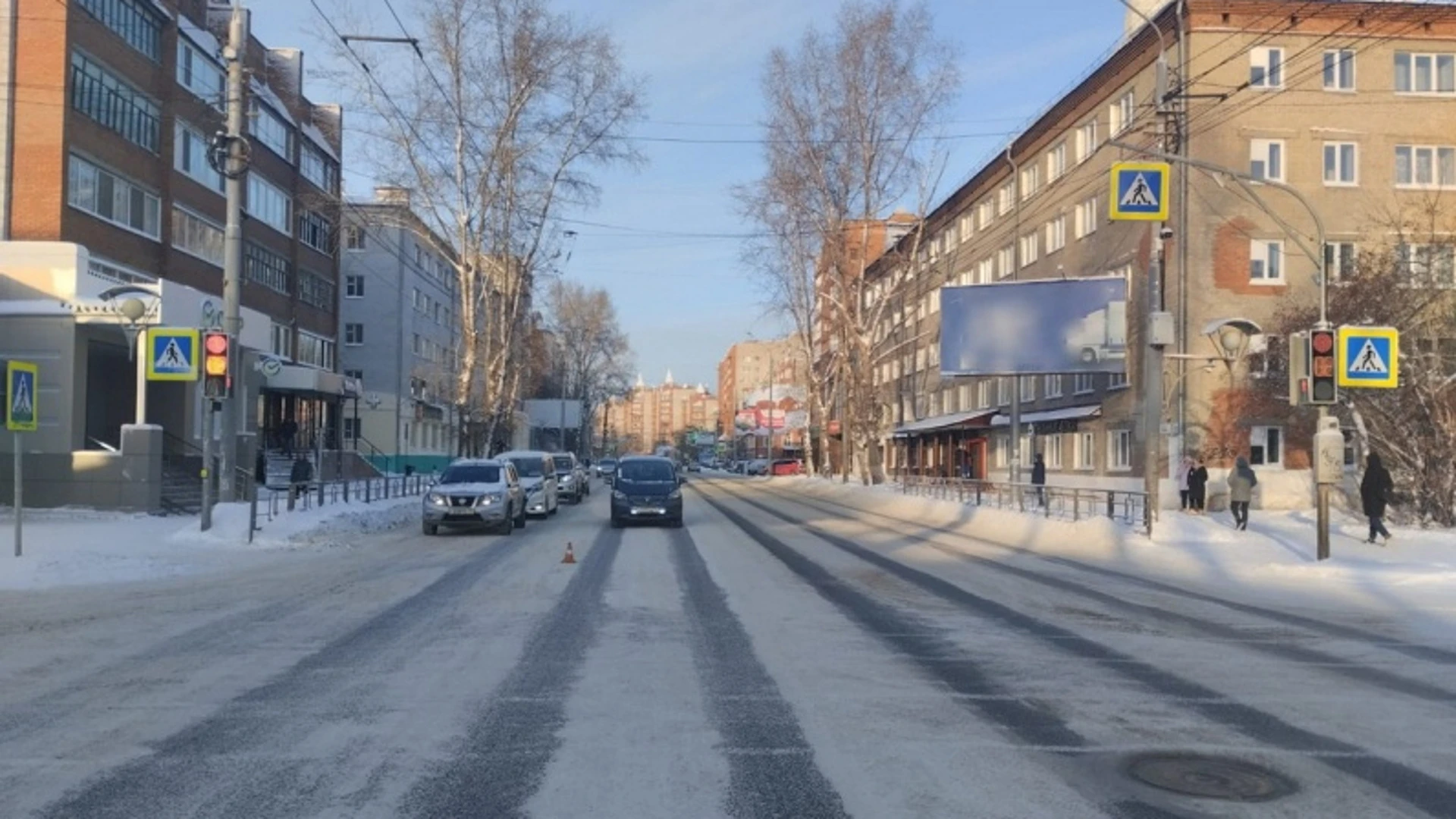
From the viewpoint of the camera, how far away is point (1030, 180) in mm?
50250

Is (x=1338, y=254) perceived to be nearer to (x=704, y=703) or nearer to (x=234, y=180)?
(x=234, y=180)

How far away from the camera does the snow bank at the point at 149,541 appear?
53.1 feet

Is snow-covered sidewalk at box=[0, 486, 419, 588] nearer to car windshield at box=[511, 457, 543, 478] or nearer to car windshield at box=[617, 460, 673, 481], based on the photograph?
car windshield at box=[511, 457, 543, 478]

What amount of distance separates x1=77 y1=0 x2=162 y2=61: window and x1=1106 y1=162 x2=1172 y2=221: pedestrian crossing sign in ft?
87.9

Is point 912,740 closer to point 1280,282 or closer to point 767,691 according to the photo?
point 767,691

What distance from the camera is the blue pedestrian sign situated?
16594mm

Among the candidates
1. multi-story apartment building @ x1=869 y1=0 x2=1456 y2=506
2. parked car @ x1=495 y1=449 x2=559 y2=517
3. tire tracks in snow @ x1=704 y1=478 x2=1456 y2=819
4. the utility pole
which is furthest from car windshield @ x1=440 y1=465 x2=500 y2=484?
multi-story apartment building @ x1=869 y1=0 x2=1456 y2=506

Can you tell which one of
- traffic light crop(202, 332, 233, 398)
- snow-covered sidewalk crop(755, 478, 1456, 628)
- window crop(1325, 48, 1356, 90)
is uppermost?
window crop(1325, 48, 1356, 90)

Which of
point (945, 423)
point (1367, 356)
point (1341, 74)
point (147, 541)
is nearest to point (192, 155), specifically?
point (147, 541)

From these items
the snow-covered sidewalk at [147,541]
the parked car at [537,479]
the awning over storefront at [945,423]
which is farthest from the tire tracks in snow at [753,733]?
the awning over storefront at [945,423]

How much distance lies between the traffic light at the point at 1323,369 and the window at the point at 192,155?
31.8 meters

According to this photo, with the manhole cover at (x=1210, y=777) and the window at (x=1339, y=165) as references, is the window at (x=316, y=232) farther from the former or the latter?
the manhole cover at (x=1210, y=777)

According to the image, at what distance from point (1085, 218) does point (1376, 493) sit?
24070 millimetres

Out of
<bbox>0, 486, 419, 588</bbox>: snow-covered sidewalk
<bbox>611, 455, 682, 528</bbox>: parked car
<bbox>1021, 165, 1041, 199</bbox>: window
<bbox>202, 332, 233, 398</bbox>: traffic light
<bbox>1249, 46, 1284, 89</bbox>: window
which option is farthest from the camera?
<bbox>1021, 165, 1041, 199</bbox>: window
